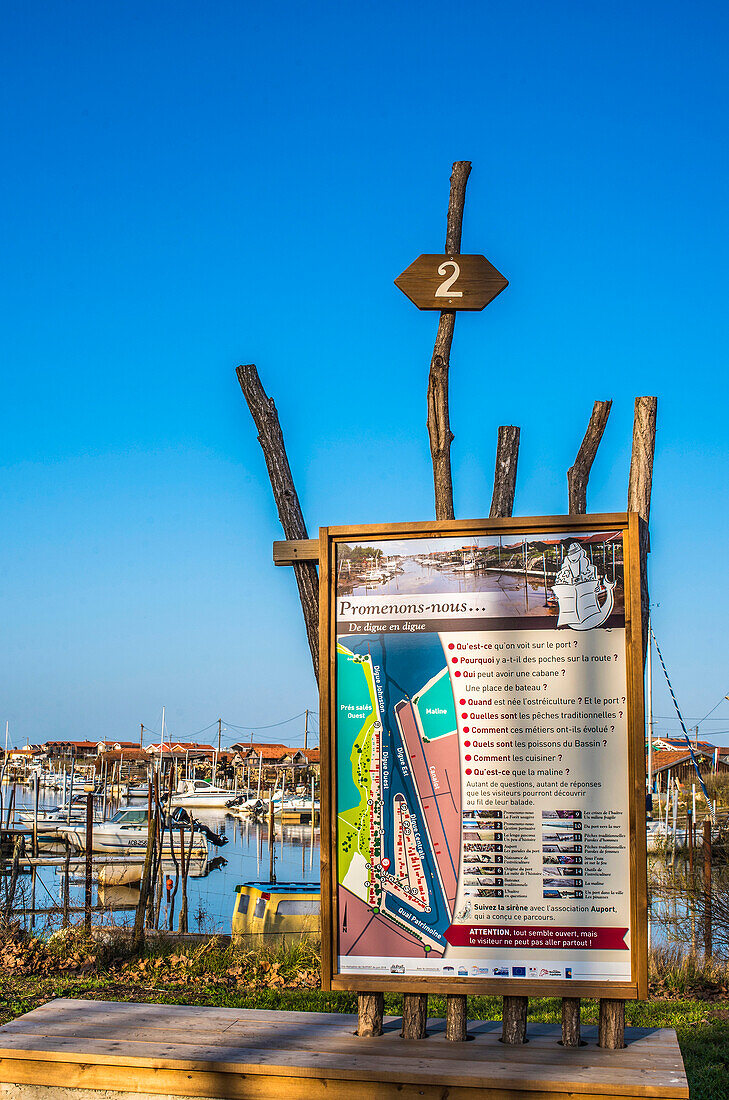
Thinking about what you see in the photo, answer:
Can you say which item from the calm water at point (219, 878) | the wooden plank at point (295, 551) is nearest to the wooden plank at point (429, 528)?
the wooden plank at point (295, 551)

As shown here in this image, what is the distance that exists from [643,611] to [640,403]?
3.99ft

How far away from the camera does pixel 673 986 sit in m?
8.66

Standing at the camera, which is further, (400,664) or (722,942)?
(722,942)

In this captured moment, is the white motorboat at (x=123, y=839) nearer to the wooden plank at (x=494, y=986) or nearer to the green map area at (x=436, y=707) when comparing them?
the wooden plank at (x=494, y=986)

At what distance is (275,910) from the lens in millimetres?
13102

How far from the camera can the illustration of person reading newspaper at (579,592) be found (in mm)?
4344

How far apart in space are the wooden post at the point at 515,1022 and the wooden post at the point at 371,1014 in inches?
22.4

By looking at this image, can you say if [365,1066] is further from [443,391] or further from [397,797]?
[443,391]

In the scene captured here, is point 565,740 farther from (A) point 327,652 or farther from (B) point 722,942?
(B) point 722,942

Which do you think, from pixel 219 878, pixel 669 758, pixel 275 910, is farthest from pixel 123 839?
pixel 669 758

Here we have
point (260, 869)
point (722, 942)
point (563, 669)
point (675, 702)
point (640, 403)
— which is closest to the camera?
point (563, 669)

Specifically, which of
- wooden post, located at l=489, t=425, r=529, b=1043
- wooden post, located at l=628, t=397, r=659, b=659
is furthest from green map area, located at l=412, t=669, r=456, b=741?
wooden post, located at l=628, t=397, r=659, b=659

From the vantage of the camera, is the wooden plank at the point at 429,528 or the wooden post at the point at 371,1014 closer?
the wooden plank at the point at 429,528

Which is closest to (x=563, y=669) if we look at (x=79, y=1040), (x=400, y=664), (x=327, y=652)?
(x=400, y=664)
